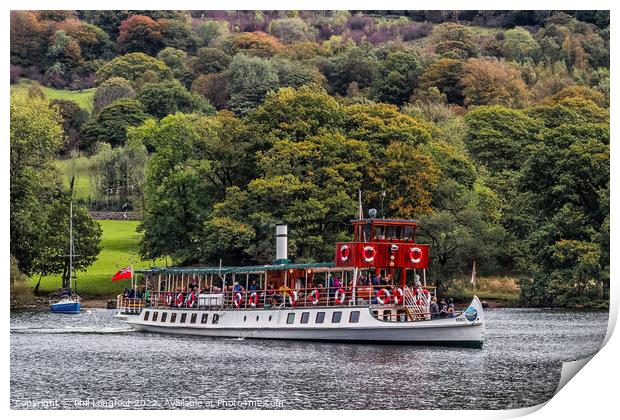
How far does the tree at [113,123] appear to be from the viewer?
387 feet

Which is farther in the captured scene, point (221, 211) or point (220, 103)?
point (220, 103)

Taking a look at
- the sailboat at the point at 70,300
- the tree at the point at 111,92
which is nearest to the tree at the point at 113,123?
the tree at the point at 111,92

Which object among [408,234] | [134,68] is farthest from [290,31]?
[408,234]

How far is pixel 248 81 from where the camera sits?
432ft

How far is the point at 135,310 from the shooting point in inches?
2820

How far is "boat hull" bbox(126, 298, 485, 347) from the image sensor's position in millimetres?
55062

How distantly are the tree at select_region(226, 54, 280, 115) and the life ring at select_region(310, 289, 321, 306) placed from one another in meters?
63.0

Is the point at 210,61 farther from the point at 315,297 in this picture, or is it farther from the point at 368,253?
the point at 368,253

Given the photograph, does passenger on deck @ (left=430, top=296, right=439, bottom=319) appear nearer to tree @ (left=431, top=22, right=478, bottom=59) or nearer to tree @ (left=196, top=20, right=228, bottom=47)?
tree @ (left=431, top=22, right=478, bottom=59)

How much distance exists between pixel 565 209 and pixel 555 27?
57.5 meters

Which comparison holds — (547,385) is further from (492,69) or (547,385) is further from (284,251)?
(492,69)
